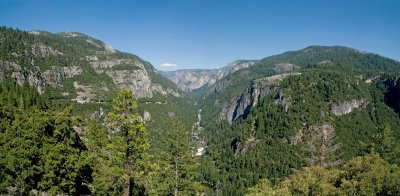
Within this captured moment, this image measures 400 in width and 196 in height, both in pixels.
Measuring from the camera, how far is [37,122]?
2019 inches

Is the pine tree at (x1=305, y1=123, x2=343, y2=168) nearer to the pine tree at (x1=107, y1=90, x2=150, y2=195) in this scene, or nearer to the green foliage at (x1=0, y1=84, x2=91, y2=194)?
the pine tree at (x1=107, y1=90, x2=150, y2=195)

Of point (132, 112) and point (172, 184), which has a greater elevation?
point (132, 112)

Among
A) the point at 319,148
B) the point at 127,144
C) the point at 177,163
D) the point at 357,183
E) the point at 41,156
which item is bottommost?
the point at 357,183

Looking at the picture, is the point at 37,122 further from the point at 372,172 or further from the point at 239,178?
the point at 239,178

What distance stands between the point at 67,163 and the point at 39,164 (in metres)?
3.62

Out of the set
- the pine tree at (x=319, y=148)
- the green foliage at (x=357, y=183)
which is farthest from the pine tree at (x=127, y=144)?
the pine tree at (x=319, y=148)

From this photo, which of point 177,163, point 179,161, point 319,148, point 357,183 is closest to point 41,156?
point 177,163

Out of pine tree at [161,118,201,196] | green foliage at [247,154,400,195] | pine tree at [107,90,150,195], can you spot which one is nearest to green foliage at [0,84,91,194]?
pine tree at [161,118,201,196]

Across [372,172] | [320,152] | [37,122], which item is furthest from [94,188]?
[372,172]

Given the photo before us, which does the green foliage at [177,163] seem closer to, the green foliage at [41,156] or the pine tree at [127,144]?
the green foliage at [41,156]

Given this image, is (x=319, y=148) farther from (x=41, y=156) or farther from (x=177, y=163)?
(x=41, y=156)

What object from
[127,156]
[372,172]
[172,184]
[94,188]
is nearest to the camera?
[127,156]

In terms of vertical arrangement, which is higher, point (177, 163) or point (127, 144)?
point (127, 144)

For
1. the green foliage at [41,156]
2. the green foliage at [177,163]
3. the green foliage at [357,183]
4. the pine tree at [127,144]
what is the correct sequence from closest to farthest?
1. the pine tree at [127,144]
2. the green foliage at [41,156]
3. the green foliage at [177,163]
4. the green foliage at [357,183]
